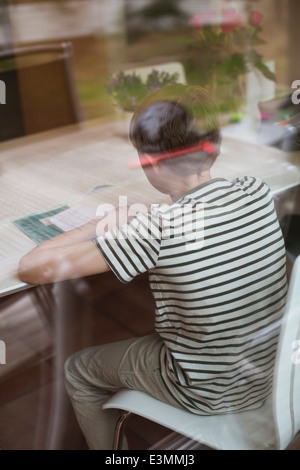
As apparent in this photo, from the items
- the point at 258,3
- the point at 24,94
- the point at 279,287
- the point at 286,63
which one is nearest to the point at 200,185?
the point at 279,287

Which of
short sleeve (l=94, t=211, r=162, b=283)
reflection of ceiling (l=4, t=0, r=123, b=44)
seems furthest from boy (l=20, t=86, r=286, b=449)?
reflection of ceiling (l=4, t=0, r=123, b=44)

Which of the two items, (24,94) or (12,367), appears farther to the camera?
(24,94)

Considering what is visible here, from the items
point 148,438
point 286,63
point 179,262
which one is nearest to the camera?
point 179,262

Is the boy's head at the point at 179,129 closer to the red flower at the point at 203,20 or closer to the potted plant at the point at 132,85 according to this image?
the potted plant at the point at 132,85

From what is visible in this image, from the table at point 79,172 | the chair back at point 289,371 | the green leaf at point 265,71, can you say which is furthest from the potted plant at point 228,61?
the chair back at point 289,371

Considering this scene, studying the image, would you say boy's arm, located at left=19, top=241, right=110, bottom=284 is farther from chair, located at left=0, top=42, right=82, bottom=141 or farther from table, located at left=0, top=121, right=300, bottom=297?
chair, located at left=0, top=42, right=82, bottom=141

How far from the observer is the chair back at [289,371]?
69cm

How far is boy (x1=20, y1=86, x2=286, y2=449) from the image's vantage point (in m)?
0.75

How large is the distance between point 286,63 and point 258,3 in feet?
3.20

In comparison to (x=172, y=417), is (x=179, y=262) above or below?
above

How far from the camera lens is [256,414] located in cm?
81

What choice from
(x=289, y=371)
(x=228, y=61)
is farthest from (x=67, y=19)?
(x=289, y=371)

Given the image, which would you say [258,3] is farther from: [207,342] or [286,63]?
[207,342]

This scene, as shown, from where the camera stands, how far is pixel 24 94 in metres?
2.28
